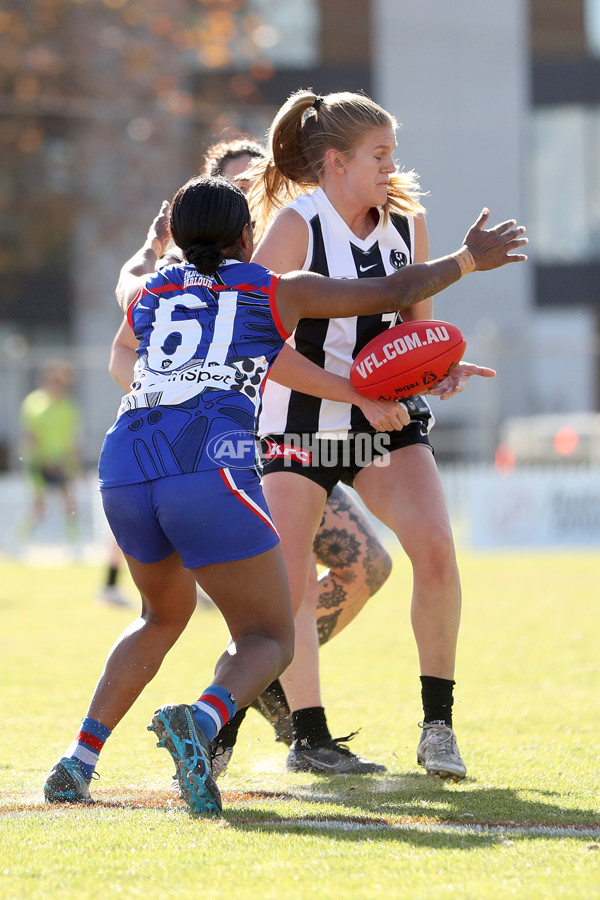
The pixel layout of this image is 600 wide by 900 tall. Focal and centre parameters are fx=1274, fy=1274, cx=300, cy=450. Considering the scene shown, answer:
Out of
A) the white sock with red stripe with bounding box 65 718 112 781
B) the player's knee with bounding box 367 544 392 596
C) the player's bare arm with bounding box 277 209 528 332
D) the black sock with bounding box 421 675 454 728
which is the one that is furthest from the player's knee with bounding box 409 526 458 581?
the white sock with red stripe with bounding box 65 718 112 781

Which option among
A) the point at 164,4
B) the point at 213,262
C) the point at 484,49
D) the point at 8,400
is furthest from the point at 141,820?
the point at 484,49

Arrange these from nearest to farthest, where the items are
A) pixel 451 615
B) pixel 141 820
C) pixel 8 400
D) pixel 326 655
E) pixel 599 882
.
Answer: pixel 599 882 < pixel 141 820 < pixel 451 615 < pixel 326 655 < pixel 8 400

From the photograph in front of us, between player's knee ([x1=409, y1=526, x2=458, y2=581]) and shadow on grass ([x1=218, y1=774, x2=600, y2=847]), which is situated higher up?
player's knee ([x1=409, y1=526, x2=458, y2=581])

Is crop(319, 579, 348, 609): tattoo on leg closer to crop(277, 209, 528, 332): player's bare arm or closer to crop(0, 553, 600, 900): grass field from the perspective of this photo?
crop(0, 553, 600, 900): grass field

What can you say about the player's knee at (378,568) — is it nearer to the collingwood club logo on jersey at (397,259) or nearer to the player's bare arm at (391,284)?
the collingwood club logo on jersey at (397,259)

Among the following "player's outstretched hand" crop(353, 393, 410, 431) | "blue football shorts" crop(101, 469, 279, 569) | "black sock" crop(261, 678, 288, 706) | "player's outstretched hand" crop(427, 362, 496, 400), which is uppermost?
"player's outstretched hand" crop(427, 362, 496, 400)

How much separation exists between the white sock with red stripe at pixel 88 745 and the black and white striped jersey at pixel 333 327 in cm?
126

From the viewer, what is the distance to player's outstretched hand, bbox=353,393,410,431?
13.8 feet

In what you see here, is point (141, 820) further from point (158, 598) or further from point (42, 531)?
point (42, 531)

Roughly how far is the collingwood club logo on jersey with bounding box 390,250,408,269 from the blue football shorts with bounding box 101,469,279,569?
1230 mm

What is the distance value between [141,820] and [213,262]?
1618 millimetres

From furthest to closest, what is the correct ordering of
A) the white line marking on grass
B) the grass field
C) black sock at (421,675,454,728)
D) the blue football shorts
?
black sock at (421,675,454,728) → the blue football shorts → the white line marking on grass → the grass field

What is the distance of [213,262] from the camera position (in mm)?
3793

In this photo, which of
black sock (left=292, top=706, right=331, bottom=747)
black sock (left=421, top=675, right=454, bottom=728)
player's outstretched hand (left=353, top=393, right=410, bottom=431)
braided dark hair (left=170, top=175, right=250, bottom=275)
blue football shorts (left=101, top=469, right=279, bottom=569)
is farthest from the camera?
black sock (left=292, top=706, right=331, bottom=747)
